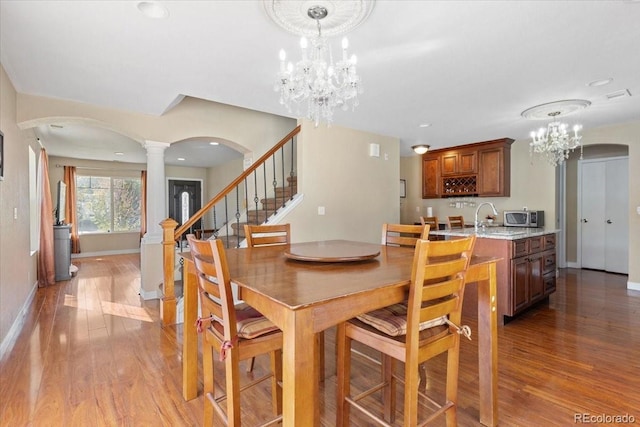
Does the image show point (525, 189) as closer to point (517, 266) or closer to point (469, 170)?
point (469, 170)

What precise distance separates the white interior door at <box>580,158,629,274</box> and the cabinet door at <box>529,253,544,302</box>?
314cm

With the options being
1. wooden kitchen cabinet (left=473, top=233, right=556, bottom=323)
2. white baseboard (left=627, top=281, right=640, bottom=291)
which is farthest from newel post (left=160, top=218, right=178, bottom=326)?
white baseboard (left=627, top=281, right=640, bottom=291)

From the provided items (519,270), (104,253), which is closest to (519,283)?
(519,270)

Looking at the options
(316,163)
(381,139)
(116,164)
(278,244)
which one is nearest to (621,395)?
(278,244)

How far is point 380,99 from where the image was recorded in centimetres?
342

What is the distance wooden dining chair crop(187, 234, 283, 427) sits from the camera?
51.1 inches

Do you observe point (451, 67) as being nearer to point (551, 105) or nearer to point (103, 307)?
point (551, 105)

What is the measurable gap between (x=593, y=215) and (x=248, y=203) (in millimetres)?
6282

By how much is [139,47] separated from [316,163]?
2.38m

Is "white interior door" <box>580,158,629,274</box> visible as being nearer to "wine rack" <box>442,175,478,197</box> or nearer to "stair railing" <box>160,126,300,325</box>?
"wine rack" <box>442,175,478,197</box>

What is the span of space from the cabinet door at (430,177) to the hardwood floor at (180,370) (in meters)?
2.98

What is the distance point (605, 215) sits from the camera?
18.6 feet

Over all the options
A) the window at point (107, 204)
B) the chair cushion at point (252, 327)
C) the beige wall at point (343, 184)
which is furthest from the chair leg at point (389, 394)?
the window at point (107, 204)

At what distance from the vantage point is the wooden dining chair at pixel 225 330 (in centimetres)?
130
